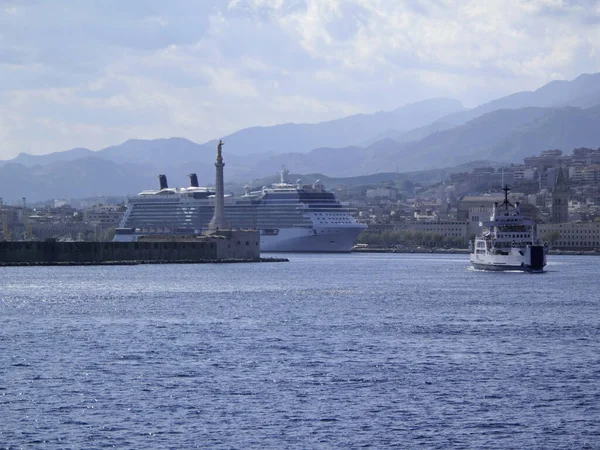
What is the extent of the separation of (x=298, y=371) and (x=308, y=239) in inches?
4431

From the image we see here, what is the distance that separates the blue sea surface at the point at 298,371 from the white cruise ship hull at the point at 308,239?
272ft

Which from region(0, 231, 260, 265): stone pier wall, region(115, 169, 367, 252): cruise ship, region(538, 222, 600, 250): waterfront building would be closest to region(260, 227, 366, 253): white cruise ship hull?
region(115, 169, 367, 252): cruise ship

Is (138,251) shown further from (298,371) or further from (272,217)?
(298,371)

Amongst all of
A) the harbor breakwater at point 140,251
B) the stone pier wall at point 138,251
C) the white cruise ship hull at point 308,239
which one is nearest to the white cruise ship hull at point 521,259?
the harbor breakwater at point 140,251

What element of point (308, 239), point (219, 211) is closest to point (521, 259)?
point (219, 211)

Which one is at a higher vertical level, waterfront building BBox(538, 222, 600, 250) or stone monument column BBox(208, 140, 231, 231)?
stone monument column BBox(208, 140, 231, 231)

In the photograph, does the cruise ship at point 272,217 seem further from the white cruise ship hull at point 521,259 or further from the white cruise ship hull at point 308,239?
the white cruise ship hull at point 521,259

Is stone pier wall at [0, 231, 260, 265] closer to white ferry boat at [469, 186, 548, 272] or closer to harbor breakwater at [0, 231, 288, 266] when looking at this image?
harbor breakwater at [0, 231, 288, 266]

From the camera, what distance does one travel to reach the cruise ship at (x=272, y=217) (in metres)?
149

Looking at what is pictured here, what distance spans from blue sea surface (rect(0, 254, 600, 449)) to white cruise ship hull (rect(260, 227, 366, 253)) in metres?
82.8

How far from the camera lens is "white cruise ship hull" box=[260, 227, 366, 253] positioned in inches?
5827

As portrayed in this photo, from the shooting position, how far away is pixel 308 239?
486ft

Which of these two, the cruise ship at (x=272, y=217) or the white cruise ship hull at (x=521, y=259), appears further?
the cruise ship at (x=272, y=217)

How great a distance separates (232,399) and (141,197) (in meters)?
139
